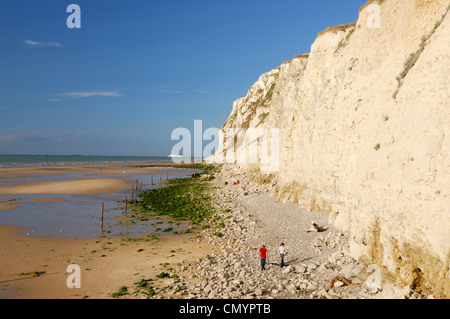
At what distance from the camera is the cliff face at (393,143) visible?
1051cm

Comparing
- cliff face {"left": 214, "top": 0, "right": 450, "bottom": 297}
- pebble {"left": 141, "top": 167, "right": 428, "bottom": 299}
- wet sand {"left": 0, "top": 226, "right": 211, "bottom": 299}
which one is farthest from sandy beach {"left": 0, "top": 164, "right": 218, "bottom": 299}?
cliff face {"left": 214, "top": 0, "right": 450, "bottom": 297}

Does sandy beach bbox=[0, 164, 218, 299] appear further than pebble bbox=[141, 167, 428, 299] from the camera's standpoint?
Yes

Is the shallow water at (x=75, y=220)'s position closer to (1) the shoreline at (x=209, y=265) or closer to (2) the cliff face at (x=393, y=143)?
(1) the shoreline at (x=209, y=265)

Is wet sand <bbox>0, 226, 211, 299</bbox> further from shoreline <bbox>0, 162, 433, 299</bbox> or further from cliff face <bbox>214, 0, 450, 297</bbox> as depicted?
cliff face <bbox>214, 0, 450, 297</bbox>

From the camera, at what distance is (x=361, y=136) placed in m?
17.0

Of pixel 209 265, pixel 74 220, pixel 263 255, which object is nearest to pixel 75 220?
pixel 74 220

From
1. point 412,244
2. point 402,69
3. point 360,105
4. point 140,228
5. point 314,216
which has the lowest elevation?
point 140,228

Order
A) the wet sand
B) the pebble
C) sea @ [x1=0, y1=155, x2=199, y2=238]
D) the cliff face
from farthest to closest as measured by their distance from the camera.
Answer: sea @ [x1=0, y1=155, x2=199, y2=238]
the wet sand
the pebble
the cliff face

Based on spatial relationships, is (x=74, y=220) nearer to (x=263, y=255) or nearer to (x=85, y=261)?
(x=85, y=261)

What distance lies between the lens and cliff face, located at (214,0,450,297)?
1051cm

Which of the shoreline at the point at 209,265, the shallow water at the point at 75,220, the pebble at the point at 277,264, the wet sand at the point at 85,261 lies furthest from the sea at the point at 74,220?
the pebble at the point at 277,264
